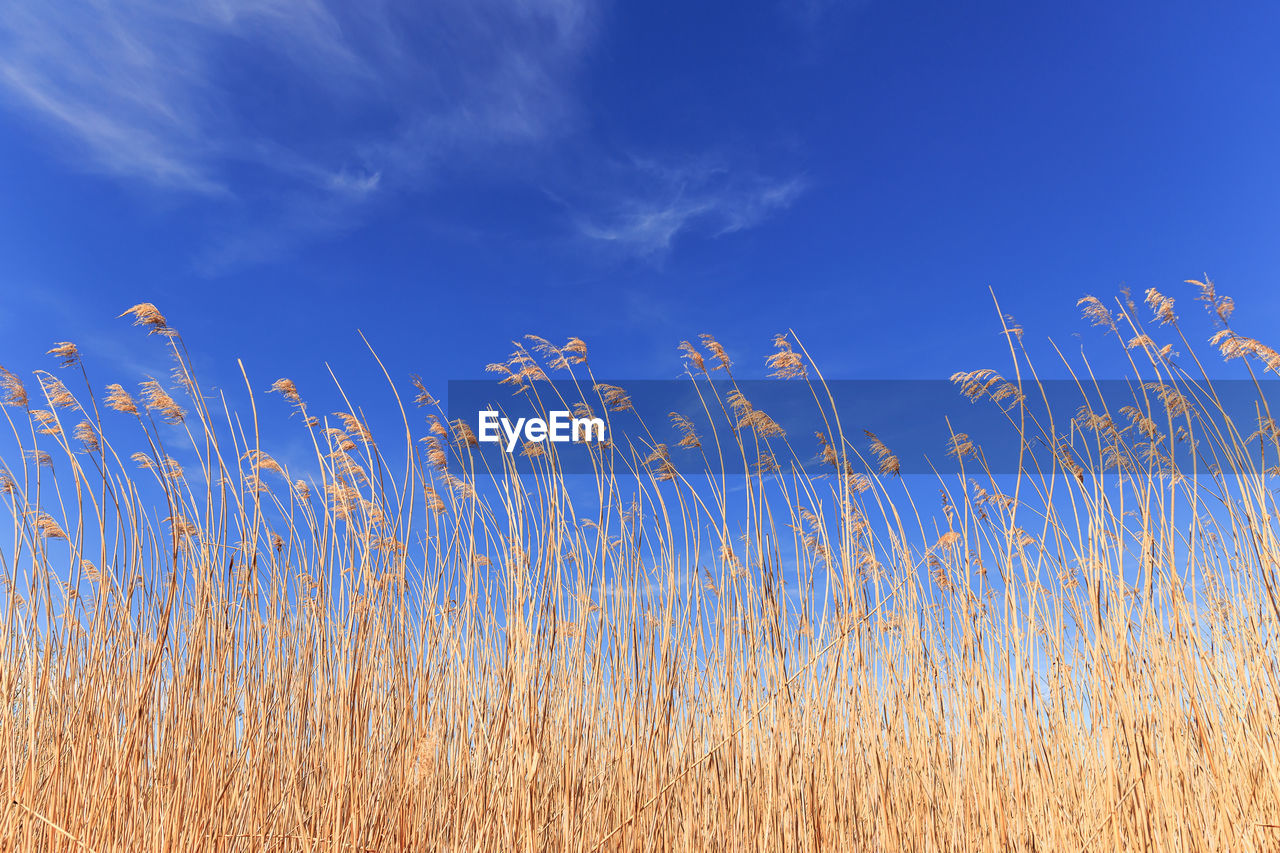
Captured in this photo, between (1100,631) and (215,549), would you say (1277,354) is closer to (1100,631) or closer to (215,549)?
(1100,631)

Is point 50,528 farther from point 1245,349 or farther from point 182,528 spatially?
point 1245,349

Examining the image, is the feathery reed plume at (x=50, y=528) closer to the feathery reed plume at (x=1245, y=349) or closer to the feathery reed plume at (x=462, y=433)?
the feathery reed plume at (x=462, y=433)

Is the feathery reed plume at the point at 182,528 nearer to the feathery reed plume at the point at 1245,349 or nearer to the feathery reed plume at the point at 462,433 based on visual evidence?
the feathery reed plume at the point at 462,433

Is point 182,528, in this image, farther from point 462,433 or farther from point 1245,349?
point 1245,349

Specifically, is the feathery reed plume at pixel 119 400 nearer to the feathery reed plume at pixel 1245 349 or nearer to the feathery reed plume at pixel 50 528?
the feathery reed plume at pixel 50 528

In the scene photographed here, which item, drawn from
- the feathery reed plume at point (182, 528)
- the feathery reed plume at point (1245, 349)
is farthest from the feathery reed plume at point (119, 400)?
the feathery reed plume at point (1245, 349)

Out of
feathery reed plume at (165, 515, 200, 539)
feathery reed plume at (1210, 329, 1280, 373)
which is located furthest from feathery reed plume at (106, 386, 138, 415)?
feathery reed plume at (1210, 329, 1280, 373)

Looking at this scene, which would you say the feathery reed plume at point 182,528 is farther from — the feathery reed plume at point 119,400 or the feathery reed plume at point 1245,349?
the feathery reed plume at point 1245,349

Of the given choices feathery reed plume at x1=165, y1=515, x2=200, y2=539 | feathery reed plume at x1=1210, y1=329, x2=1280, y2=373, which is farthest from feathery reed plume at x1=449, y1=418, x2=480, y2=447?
feathery reed plume at x1=1210, y1=329, x2=1280, y2=373

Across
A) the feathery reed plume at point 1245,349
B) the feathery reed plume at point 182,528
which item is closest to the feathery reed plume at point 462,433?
the feathery reed plume at point 182,528

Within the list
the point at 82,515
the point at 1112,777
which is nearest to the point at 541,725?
the point at 1112,777

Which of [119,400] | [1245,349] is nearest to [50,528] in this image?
[119,400]

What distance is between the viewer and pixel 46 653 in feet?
9.07

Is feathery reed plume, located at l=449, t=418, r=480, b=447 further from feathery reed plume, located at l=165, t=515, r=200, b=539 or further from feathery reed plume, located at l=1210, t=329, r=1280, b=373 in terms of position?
feathery reed plume, located at l=1210, t=329, r=1280, b=373
